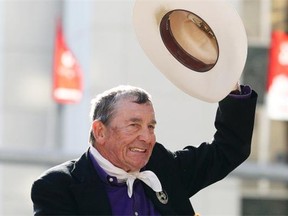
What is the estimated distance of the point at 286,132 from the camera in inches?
550

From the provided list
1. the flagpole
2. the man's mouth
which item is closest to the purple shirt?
the man's mouth

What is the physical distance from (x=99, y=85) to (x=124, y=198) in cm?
927

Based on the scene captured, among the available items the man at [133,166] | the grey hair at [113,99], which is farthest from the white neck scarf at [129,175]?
the grey hair at [113,99]

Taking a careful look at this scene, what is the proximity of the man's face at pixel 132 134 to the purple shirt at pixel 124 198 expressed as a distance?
2.6 inches

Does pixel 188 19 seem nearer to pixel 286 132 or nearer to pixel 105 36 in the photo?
pixel 105 36

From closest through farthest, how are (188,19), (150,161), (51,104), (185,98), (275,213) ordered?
(188,19), (150,161), (185,98), (275,213), (51,104)

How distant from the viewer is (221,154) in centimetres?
408

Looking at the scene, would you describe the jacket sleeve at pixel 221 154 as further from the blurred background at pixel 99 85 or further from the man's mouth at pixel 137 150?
the blurred background at pixel 99 85

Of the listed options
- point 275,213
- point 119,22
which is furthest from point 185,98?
point 275,213

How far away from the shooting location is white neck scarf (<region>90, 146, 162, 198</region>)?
3.88m

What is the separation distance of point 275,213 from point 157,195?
10.2 m

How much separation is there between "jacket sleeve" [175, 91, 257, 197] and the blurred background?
7834 millimetres

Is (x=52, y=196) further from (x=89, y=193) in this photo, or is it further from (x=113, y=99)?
(x=113, y=99)

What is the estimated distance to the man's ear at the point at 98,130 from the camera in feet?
12.8
